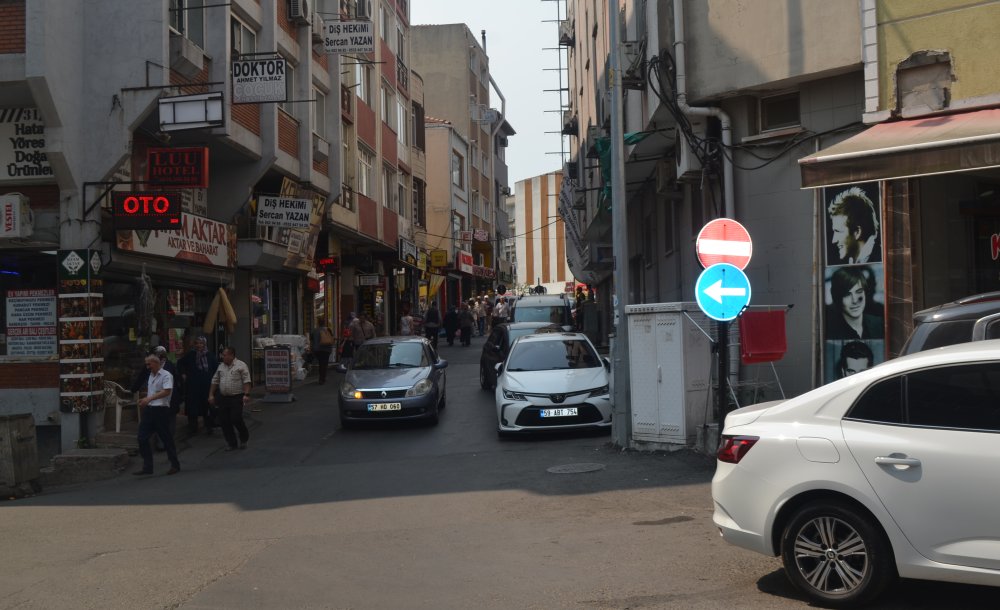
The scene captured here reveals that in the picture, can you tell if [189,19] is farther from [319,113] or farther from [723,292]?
[723,292]

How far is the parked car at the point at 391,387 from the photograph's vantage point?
17.7 meters

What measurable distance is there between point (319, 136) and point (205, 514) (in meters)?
17.9

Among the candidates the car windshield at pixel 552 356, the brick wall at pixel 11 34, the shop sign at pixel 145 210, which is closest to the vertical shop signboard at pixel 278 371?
the shop sign at pixel 145 210

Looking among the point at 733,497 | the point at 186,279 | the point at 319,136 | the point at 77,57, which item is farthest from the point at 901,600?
the point at 319,136

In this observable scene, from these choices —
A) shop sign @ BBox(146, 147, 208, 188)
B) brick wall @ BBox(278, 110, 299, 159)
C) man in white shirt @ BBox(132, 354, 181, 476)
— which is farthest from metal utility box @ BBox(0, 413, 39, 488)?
brick wall @ BBox(278, 110, 299, 159)

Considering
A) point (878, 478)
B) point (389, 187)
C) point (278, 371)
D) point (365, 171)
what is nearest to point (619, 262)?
point (878, 478)

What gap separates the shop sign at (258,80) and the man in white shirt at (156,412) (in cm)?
652

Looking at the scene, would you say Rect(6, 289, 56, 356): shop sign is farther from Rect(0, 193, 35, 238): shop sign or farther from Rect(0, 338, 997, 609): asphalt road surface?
Rect(0, 338, 997, 609): asphalt road surface

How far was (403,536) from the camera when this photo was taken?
368 inches

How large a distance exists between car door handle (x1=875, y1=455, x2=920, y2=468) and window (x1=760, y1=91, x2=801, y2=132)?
9.96m

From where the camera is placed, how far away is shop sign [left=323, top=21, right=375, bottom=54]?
80.0 ft

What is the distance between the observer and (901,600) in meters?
6.23

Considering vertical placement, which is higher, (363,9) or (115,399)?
(363,9)

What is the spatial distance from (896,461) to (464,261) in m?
55.3
